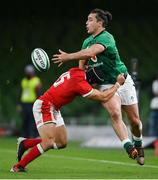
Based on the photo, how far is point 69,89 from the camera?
524 inches

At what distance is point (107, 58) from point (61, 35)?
48.4 ft

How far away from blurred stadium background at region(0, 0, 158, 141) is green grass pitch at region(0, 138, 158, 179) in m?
8.89

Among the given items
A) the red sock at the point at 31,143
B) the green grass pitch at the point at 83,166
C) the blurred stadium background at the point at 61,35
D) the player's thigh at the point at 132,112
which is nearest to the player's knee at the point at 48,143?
the green grass pitch at the point at 83,166

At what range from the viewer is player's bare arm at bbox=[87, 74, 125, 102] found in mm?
13352

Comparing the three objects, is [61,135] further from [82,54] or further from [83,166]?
[83,166]

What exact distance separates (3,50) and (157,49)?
475 centimetres

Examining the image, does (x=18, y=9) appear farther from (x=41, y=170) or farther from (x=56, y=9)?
(x=41, y=170)

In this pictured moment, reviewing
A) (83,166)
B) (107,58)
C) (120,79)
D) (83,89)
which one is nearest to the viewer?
(83,89)

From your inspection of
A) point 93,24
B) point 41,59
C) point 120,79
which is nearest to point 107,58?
point 93,24

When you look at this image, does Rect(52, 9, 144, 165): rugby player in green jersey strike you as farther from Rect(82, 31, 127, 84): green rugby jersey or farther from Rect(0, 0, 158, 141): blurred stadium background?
Rect(0, 0, 158, 141): blurred stadium background

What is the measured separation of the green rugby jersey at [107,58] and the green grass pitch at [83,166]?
1.44m

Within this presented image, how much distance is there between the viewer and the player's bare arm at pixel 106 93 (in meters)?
13.4

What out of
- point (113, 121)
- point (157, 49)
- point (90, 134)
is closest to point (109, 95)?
point (113, 121)

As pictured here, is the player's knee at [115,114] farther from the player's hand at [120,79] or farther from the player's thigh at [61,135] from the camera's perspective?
the player's thigh at [61,135]
